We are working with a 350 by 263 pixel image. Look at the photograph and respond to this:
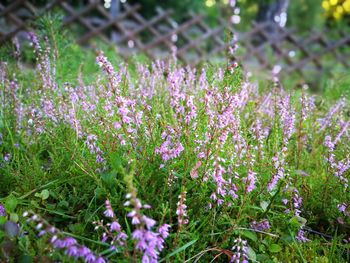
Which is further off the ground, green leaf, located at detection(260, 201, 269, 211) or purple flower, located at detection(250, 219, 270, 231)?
green leaf, located at detection(260, 201, 269, 211)

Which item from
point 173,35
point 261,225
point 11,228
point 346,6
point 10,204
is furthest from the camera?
point 346,6

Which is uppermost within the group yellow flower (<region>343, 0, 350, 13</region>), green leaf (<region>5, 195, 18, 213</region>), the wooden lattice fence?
yellow flower (<region>343, 0, 350, 13</region>)

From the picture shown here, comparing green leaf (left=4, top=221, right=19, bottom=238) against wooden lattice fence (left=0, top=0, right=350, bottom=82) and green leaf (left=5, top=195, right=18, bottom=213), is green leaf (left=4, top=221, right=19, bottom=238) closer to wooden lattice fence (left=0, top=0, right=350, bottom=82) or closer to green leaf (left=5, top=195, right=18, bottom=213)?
green leaf (left=5, top=195, right=18, bottom=213)

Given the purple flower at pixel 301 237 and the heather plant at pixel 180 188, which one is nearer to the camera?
the heather plant at pixel 180 188

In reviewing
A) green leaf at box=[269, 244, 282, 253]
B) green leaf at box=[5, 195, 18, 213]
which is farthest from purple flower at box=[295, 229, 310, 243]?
green leaf at box=[5, 195, 18, 213]

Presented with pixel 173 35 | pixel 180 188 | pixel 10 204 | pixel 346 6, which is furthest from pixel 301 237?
pixel 346 6

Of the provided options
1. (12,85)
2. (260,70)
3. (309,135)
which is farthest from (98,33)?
(309,135)

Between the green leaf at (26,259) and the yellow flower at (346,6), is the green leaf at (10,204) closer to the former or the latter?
the green leaf at (26,259)

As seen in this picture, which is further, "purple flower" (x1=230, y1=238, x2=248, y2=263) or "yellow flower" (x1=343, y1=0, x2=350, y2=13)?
"yellow flower" (x1=343, y1=0, x2=350, y2=13)

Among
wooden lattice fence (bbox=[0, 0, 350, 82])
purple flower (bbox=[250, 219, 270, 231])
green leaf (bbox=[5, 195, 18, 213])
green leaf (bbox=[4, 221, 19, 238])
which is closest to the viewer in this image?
green leaf (bbox=[4, 221, 19, 238])

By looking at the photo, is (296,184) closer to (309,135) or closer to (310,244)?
(310,244)

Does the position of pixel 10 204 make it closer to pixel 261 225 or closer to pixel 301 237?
pixel 261 225

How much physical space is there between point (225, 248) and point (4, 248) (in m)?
0.93

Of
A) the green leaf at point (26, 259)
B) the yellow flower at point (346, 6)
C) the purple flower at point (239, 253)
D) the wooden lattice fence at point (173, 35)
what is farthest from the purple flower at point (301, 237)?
the yellow flower at point (346, 6)
